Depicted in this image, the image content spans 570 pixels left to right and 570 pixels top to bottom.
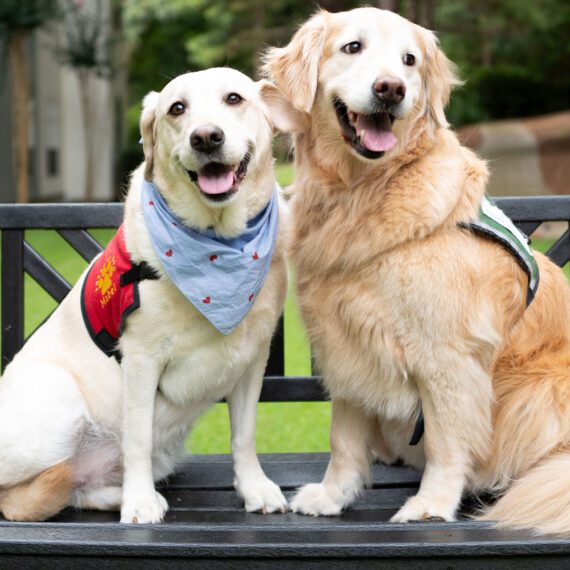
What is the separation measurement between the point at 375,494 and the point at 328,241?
0.82 meters

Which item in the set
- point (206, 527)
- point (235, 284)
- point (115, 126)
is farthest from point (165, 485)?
point (115, 126)

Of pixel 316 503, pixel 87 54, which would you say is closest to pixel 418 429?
pixel 316 503

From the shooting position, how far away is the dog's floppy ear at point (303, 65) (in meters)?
2.54

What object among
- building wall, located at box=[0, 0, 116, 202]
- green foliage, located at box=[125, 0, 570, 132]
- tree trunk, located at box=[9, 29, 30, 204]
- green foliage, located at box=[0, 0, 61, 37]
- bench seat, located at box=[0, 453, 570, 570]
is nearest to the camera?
bench seat, located at box=[0, 453, 570, 570]

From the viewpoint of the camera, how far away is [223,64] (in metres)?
15.6

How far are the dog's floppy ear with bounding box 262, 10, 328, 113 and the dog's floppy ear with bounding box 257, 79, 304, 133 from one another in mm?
35

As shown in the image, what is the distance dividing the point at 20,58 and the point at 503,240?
10.5 metres

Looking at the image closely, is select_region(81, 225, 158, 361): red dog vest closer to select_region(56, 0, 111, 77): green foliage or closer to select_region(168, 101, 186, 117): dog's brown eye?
select_region(168, 101, 186, 117): dog's brown eye

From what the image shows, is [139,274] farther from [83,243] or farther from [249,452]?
[83,243]

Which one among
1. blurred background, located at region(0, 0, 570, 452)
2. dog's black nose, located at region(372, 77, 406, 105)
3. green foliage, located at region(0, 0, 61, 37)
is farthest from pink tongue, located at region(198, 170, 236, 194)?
green foliage, located at region(0, 0, 61, 37)

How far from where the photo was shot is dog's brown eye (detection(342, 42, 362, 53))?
98.0 inches

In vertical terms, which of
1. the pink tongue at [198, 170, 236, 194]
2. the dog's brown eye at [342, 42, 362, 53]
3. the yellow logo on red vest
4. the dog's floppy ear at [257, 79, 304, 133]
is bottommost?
the yellow logo on red vest

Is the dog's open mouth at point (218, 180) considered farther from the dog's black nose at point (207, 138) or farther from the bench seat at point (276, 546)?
the bench seat at point (276, 546)

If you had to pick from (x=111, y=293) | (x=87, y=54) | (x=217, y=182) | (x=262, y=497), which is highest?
(x=217, y=182)
